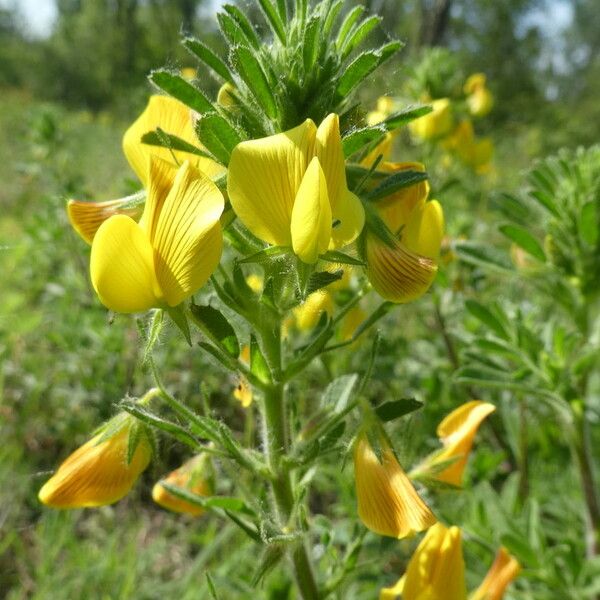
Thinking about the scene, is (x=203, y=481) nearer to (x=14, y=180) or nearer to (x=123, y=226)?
(x=123, y=226)

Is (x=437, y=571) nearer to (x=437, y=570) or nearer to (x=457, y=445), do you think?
(x=437, y=570)

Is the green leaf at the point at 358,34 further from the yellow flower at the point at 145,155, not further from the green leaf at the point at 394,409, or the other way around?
the green leaf at the point at 394,409

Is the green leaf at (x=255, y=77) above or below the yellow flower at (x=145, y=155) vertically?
above

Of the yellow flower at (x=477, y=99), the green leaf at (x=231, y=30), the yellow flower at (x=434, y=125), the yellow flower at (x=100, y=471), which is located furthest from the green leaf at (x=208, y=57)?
the yellow flower at (x=477, y=99)

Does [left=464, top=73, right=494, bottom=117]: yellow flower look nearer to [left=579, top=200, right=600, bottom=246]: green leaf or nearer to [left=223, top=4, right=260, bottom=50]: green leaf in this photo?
[left=579, top=200, right=600, bottom=246]: green leaf

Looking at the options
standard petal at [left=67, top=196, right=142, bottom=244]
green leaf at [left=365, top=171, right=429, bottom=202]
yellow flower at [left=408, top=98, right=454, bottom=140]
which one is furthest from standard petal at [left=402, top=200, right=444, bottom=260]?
yellow flower at [left=408, top=98, right=454, bottom=140]

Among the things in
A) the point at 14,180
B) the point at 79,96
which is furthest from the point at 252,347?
the point at 79,96

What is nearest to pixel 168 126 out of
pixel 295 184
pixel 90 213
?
pixel 90 213
